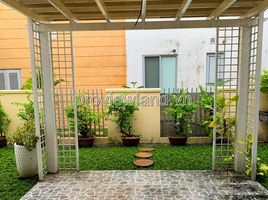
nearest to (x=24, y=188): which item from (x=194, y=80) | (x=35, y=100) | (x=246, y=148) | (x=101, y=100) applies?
(x=35, y=100)

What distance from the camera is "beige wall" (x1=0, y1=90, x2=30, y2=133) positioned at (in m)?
6.20

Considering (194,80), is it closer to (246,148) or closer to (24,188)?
(246,148)

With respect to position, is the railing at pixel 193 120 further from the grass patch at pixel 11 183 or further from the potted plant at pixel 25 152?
the grass patch at pixel 11 183

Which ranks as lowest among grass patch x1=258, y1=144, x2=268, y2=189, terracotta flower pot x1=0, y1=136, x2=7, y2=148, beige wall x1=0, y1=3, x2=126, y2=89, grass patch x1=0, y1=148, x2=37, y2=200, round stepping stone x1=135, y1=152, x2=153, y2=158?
grass patch x1=0, y1=148, x2=37, y2=200

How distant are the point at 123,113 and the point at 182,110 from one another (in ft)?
4.93

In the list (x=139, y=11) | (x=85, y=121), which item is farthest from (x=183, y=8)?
(x=85, y=121)

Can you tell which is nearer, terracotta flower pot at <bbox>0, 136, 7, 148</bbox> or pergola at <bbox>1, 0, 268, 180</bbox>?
pergola at <bbox>1, 0, 268, 180</bbox>

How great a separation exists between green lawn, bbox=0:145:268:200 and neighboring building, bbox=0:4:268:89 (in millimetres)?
2351

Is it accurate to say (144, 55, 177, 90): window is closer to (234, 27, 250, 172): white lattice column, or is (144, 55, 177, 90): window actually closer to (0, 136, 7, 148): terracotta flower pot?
(234, 27, 250, 172): white lattice column

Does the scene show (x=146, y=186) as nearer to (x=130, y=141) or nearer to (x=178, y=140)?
(x=130, y=141)

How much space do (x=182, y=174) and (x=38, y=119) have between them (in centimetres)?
262

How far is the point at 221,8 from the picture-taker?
3.31 metres

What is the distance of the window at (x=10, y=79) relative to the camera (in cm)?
720

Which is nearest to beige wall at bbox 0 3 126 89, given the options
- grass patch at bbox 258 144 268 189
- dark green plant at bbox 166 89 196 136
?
dark green plant at bbox 166 89 196 136
